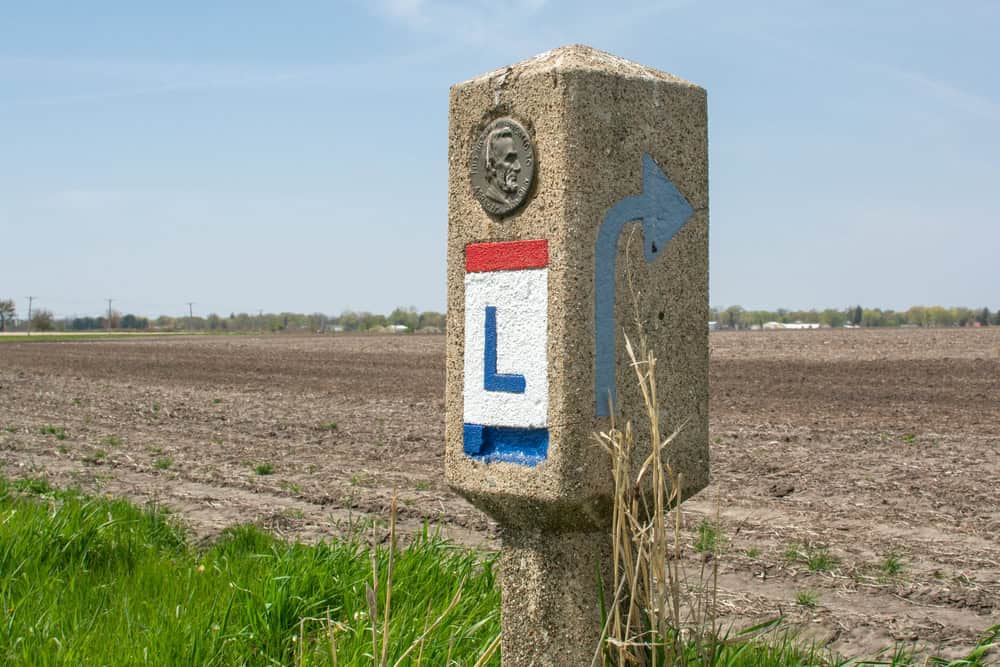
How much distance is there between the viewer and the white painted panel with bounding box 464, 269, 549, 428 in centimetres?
259

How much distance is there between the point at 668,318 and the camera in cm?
274

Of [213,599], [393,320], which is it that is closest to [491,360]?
[213,599]

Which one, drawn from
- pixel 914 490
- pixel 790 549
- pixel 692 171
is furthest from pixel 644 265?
pixel 914 490

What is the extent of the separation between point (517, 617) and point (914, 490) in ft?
21.2

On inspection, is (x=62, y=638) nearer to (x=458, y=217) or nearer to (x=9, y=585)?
(x=9, y=585)

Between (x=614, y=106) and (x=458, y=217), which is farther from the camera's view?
(x=458, y=217)

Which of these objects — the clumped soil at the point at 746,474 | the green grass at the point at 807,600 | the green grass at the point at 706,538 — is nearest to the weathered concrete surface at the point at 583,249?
the clumped soil at the point at 746,474

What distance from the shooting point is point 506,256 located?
267 cm

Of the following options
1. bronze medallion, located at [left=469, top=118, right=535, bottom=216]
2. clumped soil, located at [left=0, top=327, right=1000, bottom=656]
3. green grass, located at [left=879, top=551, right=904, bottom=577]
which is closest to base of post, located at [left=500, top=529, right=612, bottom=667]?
clumped soil, located at [left=0, top=327, right=1000, bottom=656]

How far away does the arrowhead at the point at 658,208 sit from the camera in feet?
8.77

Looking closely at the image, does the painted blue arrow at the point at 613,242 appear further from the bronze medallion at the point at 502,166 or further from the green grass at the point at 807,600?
the green grass at the point at 807,600

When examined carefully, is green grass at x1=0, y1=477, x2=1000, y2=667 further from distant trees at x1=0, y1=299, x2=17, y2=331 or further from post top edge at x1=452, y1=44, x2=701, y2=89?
distant trees at x1=0, y1=299, x2=17, y2=331

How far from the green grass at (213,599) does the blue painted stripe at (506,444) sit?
55 centimetres

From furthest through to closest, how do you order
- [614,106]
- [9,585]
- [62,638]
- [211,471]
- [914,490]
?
[211,471] → [914,490] → [9,585] → [62,638] → [614,106]
